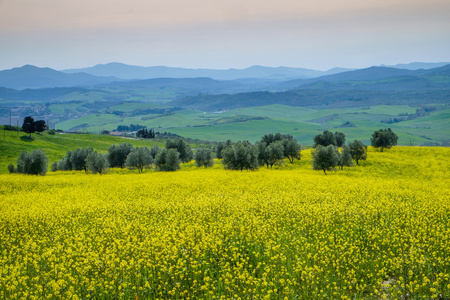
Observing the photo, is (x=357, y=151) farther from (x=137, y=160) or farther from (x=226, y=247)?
(x=226, y=247)

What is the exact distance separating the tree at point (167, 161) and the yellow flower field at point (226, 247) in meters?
39.6

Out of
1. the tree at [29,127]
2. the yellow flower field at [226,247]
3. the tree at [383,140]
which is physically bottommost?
the yellow flower field at [226,247]

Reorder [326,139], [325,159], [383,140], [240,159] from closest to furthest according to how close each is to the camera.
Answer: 1. [325,159]
2. [240,159]
3. [383,140]
4. [326,139]

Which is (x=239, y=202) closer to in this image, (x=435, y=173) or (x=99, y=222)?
(x=99, y=222)

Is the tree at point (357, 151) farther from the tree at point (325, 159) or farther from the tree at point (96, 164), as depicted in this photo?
the tree at point (96, 164)

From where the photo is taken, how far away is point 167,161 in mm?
76938

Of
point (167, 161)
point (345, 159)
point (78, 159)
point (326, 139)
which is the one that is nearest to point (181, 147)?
point (78, 159)

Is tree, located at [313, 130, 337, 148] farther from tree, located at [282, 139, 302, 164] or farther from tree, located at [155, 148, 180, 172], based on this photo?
tree, located at [155, 148, 180, 172]

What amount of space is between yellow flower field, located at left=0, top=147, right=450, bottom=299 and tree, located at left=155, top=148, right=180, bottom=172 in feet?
130

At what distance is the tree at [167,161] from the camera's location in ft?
253

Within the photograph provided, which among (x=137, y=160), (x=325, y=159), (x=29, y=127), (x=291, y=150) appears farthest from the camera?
(x=29, y=127)

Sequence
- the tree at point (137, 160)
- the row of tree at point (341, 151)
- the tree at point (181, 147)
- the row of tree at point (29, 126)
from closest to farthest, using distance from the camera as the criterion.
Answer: the row of tree at point (341, 151) → the tree at point (137, 160) → the tree at point (181, 147) → the row of tree at point (29, 126)

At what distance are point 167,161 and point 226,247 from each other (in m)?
60.4

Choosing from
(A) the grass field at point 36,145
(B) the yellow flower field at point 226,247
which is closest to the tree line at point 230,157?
(B) the yellow flower field at point 226,247
